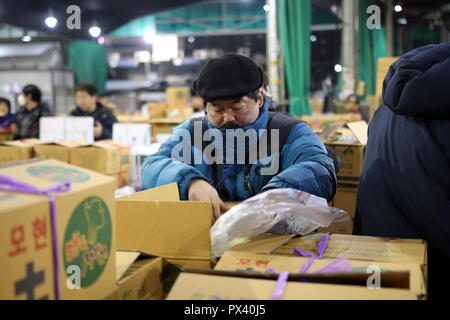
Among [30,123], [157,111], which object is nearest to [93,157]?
[30,123]

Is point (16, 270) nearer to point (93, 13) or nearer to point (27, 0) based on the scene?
point (27, 0)

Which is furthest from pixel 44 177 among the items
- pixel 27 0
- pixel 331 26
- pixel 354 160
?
pixel 331 26

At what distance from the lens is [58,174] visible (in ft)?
3.63

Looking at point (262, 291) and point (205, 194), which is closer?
point (262, 291)

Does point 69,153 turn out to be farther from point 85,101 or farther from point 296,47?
point 296,47

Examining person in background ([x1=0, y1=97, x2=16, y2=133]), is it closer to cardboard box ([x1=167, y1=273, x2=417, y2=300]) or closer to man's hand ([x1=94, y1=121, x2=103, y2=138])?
man's hand ([x1=94, y1=121, x2=103, y2=138])

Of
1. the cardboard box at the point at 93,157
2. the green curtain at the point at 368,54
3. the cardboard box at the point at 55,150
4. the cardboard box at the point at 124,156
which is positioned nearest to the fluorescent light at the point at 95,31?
the green curtain at the point at 368,54

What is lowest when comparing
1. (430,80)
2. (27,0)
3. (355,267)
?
(355,267)

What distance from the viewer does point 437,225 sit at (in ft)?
5.39

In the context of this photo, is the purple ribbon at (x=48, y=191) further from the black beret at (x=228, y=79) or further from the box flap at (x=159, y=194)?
the black beret at (x=228, y=79)

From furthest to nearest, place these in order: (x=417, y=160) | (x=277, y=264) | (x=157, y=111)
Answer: (x=157, y=111) → (x=417, y=160) → (x=277, y=264)

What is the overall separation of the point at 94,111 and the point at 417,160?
469 centimetres

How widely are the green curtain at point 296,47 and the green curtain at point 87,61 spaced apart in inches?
358
